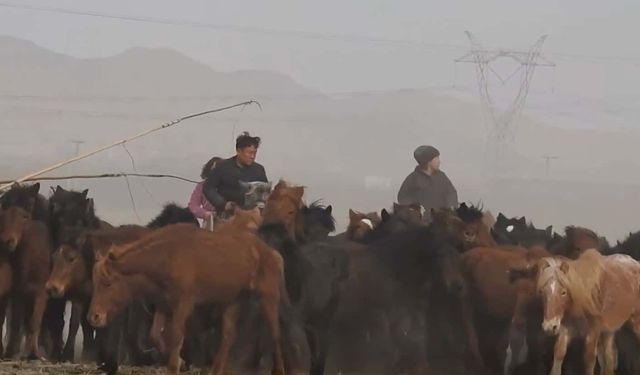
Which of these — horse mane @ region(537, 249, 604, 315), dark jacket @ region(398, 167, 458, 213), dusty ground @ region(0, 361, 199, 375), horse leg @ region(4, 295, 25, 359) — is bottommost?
dusty ground @ region(0, 361, 199, 375)

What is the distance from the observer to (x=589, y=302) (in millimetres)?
10305

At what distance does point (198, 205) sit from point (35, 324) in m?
2.30

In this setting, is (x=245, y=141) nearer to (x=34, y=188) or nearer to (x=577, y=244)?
(x=34, y=188)

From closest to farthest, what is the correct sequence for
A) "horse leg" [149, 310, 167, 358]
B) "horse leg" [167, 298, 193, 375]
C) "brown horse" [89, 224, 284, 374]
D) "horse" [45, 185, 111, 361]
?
"horse leg" [167, 298, 193, 375]
"brown horse" [89, 224, 284, 374]
"horse leg" [149, 310, 167, 358]
"horse" [45, 185, 111, 361]

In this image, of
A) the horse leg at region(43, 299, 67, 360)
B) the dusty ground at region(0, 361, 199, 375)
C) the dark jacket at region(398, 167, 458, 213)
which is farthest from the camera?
the dark jacket at region(398, 167, 458, 213)

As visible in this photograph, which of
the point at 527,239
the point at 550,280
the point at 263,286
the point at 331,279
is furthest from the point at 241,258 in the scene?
the point at 527,239

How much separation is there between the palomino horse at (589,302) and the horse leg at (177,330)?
286cm

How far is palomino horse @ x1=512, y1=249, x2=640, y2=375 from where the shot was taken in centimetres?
1008

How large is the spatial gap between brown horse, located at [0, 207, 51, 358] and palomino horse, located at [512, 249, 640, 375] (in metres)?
4.90

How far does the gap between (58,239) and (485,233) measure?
14.1 feet

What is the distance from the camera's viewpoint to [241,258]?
33.8 feet

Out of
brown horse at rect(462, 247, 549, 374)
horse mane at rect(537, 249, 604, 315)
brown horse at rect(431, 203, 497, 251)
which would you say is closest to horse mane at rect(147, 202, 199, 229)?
brown horse at rect(431, 203, 497, 251)

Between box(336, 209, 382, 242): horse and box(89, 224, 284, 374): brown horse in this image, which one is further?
box(336, 209, 382, 242): horse

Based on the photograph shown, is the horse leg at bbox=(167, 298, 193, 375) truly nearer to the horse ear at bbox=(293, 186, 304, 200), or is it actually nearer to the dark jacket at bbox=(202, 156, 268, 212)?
the horse ear at bbox=(293, 186, 304, 200)
